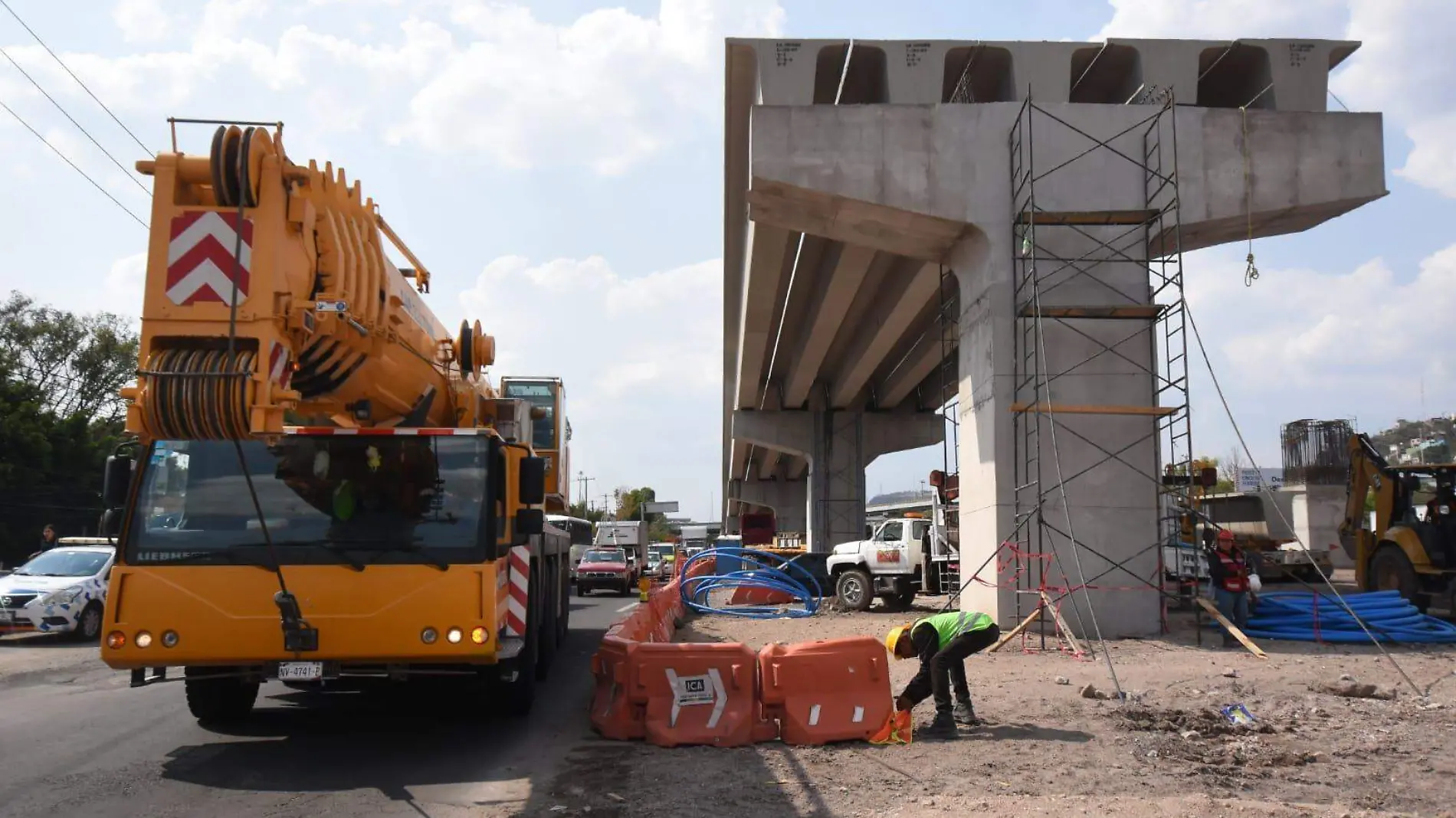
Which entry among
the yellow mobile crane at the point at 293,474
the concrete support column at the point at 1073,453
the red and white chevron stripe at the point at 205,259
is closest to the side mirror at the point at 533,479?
the yellow mobile crane at the point at 293,474

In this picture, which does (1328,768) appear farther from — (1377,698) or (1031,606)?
(1031,606)

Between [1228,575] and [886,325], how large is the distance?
13342 mm

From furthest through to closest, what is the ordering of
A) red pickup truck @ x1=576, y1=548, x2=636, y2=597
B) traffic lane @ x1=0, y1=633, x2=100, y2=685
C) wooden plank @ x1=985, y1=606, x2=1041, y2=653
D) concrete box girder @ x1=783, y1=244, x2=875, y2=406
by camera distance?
red pickup truck @ x1=576, y1=548, x2=636, y2=597, concrete box girder @ x1=783, y1=244, x2=875, y2=406, wooden plank @ x1=985, y1=606, x2=1041, y2=653, traffic lane @ x1=0, y1=633, x2=100, y2=685

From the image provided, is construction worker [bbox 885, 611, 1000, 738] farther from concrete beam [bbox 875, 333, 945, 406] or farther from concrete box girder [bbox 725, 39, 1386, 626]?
concrete beam [bbox 875, 333, 945, 406]

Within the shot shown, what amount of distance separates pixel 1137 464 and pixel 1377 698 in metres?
6.01

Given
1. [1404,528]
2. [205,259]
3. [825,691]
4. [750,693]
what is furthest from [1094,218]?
[205,259]

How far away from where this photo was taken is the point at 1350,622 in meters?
14.1

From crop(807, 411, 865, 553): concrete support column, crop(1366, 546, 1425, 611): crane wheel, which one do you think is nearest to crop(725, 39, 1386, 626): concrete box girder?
crop(1366, 546, 1425, 611): crane wheel

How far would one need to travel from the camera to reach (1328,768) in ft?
22.7

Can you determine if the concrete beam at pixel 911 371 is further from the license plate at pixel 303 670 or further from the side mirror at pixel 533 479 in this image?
the license plate at pixel 303 670

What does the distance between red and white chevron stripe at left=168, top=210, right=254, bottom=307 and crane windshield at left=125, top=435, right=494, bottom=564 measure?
1979 mm

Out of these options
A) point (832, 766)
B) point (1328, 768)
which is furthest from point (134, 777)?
point (1328, 768)

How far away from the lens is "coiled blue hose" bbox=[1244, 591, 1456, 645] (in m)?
13.8

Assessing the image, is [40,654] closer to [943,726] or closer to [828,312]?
[943,726]
